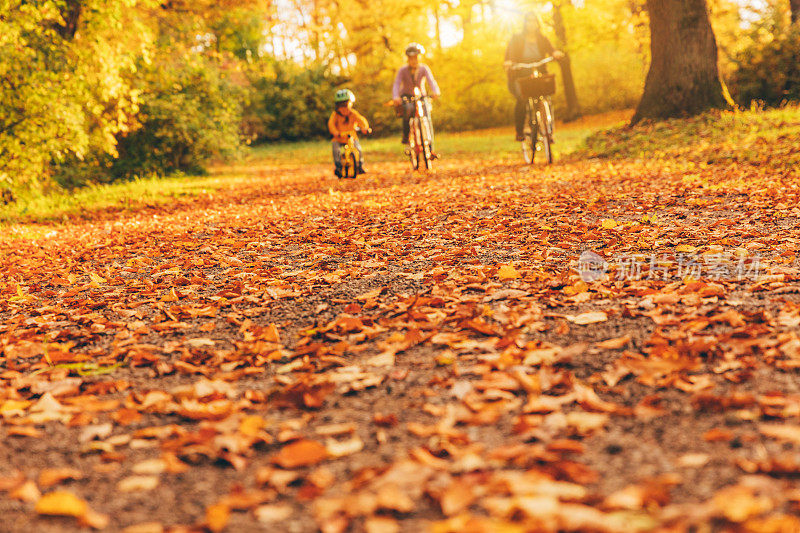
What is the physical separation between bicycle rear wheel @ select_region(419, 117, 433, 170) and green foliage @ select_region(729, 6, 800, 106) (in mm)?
8977

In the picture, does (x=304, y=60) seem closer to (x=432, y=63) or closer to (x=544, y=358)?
(x=432, y=63)

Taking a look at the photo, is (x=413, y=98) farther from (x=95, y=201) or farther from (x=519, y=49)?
(x=95, y=201)

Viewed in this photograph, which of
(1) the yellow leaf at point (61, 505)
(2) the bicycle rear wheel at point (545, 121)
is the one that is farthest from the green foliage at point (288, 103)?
(1) the yellow leaf at point (61, 505)

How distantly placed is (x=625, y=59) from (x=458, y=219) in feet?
84.9

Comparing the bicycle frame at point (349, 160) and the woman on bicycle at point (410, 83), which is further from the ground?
the woman on bicycle at point (410, 83)

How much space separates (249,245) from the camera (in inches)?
246

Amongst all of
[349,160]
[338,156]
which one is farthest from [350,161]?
[338,156]

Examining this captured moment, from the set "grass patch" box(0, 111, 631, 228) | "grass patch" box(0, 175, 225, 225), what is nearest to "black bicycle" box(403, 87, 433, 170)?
"grass patch" box(0, 111, 631, 228)

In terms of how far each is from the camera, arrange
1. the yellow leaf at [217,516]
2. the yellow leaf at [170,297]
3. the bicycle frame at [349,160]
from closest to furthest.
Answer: the yellow leaf at [217,516]
the yellow leaf at [170,297]
the bicycle frame at [349,160]

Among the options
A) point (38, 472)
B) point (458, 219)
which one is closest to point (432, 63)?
point (458, 219)

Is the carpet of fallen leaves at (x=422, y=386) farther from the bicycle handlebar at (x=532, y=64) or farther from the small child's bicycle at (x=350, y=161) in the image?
the small child's bicycle at (x=350, y=161)

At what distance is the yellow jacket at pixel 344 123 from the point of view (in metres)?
11.9

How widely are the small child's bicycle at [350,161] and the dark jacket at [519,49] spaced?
3.26 meters

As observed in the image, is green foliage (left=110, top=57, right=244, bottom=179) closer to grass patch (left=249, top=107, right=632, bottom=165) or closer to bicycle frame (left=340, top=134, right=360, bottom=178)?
grass patch (left=249, top=107, right=632, bottom=165)
